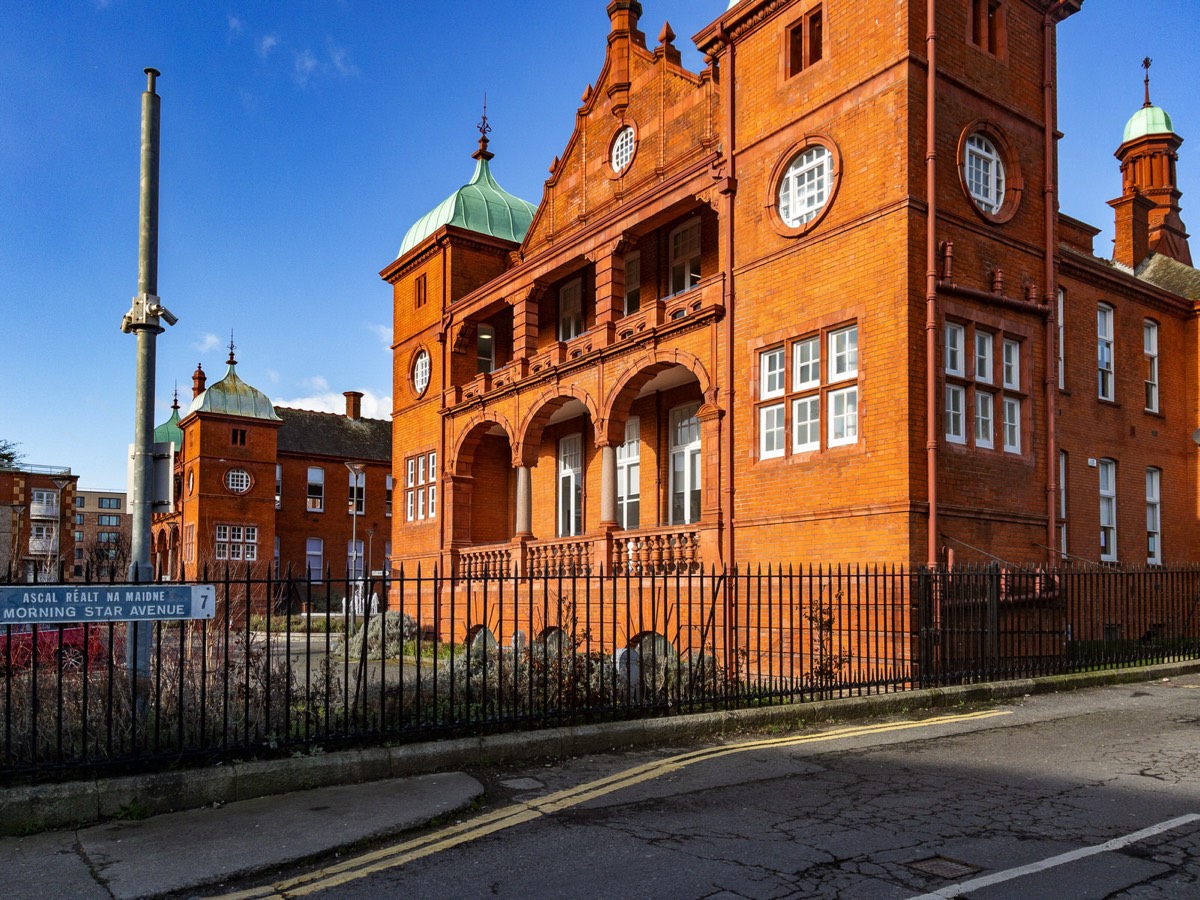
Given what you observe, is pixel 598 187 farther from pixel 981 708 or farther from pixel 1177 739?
pixel 1177 739

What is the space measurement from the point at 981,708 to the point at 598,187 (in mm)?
15958

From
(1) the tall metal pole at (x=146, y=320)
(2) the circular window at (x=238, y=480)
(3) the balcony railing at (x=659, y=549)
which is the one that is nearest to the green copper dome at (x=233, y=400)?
(2) the circular window at (x=238, y=480)

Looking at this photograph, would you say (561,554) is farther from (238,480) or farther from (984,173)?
(238,480)

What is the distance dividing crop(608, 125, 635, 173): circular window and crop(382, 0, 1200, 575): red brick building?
10cm

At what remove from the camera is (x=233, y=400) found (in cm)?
5150

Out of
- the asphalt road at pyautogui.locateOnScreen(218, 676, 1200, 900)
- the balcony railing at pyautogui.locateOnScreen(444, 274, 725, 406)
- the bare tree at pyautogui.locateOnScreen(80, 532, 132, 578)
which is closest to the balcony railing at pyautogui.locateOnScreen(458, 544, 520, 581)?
the balcony railing at pyautogui.locateOnScreen(444, 274, 725, 406)

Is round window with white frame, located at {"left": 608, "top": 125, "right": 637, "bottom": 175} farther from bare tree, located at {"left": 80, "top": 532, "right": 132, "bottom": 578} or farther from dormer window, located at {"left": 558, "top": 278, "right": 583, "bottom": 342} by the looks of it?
bare tree, located at {"left": 80, "top": 532, "right": 132, "bottom": 578}

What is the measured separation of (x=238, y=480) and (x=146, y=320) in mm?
45687

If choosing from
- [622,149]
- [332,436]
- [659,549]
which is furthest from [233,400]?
[659,549]

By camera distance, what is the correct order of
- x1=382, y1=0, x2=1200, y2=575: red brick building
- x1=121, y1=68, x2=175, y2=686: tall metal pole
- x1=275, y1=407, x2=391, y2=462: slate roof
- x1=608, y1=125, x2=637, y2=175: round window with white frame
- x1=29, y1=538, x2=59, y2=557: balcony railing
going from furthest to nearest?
x1=275, y1=407, x2=391, y2=462: slate roof, x1=608, y1=125, x2=637, y2=175: round window with white frame, x1=382, y1=0, x2=1200, y2=575: red brick building, x1=29, y1=538, x2=59, y2=557: balcony railing, x1=121, y1=68, x2=175, y2=686: tall metal pole

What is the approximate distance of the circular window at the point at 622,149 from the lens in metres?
22.9

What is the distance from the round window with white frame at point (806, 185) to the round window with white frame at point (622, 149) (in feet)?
22.2

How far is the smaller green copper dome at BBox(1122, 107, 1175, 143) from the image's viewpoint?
32938mm

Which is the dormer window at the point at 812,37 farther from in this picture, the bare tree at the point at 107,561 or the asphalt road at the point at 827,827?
the bare tree at the point at 107,561
